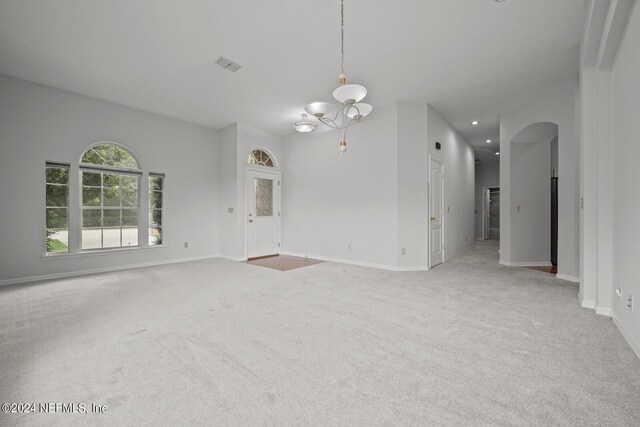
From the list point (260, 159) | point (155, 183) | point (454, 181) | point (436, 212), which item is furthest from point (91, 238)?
point (454, 181)

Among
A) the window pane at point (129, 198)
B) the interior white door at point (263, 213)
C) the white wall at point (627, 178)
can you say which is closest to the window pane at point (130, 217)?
the window pane at point (129, 198)

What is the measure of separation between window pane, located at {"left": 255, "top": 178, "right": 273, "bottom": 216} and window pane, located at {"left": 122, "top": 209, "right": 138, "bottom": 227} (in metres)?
2.46

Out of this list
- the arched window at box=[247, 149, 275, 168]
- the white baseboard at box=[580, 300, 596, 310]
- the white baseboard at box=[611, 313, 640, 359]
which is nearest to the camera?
the white baseboard at box=[611, 313, 640, 359]

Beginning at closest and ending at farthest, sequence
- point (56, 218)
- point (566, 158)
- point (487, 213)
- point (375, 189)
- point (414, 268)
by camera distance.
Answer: point (566, 158) → point (56, 218) → point (414, 268) → point (375, 189) → point (487, 213)

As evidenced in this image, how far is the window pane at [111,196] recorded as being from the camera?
5.01m

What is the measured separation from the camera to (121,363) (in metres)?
1.92

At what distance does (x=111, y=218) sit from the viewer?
16.7ft

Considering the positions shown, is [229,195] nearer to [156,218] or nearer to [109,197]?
[156,218]

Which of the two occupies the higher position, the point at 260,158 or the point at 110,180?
the point at 260,158

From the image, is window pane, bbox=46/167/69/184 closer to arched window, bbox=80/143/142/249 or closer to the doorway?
arched window, bbox=80/143/142/249

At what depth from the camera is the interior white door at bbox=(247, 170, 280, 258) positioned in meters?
6.37

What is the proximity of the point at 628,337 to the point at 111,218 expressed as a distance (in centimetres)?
708

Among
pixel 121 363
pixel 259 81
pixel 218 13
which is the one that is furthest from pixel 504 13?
pixel 121 363

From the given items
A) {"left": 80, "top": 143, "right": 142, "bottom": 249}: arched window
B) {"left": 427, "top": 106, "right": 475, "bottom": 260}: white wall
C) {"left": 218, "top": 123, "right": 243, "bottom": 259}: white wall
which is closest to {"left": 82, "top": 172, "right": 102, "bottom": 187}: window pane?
{"left": 80, "top": 143, "right": 142, "bottom": 249}: arched window
